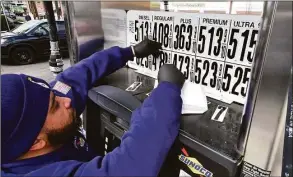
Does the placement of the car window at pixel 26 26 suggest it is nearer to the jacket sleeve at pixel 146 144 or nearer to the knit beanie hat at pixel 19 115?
the knit beanie hat at pixel 19 115

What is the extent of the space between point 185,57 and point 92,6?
0.84 m

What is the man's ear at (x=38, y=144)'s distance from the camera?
2.98ft

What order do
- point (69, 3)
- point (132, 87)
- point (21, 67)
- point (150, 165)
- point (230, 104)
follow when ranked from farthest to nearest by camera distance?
point (21, 67), point (69, 3), point (132, 87), point (230, 104), point (150, 165)

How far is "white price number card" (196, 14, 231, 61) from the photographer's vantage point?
3.49 feet

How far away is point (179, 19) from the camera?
Result: 1.24 m

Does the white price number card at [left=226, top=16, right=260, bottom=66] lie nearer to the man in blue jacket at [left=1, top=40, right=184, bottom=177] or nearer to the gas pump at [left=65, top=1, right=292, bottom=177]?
the gas pump at [left=65, top=1, right=292, bottom=177]

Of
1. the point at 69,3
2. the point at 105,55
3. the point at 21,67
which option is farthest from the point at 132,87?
the point at 21,67

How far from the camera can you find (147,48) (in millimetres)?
1378

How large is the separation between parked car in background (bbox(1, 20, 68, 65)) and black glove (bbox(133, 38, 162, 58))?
5.54 m

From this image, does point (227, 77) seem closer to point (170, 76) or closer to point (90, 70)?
point (170, 76)

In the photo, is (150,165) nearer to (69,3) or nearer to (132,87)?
(132,87)

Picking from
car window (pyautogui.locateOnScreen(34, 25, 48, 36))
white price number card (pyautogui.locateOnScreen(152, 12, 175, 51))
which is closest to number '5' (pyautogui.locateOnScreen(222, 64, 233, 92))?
white price number card (pyautogui.locateOnScreen(152, 12, 175, 51))

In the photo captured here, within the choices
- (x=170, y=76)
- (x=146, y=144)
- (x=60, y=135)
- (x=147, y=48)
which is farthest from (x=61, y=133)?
(x=147, y=48)

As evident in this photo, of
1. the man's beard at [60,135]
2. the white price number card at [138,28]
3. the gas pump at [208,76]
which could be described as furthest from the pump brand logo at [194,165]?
the white price number card at [138,28]
